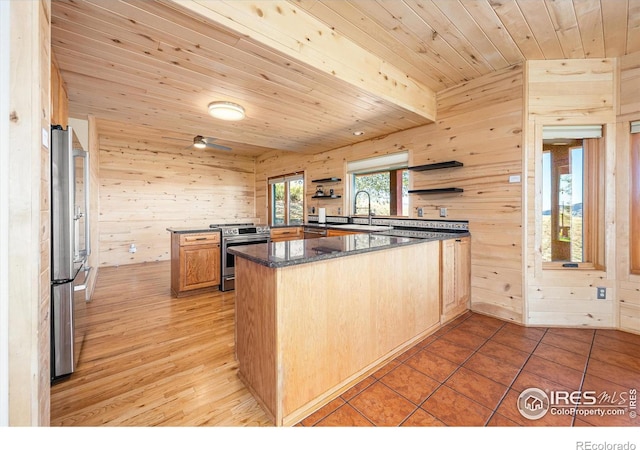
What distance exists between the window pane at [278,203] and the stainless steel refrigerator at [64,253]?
188 inches

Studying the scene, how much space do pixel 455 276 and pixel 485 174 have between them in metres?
1.17

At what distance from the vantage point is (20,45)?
3.23 feet

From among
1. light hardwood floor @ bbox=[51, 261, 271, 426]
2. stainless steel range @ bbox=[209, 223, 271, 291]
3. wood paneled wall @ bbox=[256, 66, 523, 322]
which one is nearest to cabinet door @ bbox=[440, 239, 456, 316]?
wood paneled wall @ bbox=[256, 66, 523, 322]

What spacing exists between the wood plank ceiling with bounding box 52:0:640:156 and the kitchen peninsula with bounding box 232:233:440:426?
4.66ft

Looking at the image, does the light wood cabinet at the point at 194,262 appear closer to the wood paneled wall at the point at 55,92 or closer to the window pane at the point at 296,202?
the wood paneled wall at the point at 55,92

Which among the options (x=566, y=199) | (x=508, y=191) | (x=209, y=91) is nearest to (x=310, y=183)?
(x=209, y=91)

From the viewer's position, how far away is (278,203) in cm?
683

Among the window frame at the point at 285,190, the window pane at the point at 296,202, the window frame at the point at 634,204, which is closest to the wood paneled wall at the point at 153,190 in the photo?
the window frame at the point at 285,190

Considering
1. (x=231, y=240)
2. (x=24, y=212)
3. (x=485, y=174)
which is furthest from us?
(x=231, y=240)

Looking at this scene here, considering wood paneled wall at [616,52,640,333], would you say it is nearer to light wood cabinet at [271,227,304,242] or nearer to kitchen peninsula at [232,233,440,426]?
kitchen peninsula at [232,233,440,426]

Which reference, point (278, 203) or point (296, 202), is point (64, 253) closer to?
point (296, 202)

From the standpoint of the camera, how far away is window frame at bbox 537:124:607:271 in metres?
2.66

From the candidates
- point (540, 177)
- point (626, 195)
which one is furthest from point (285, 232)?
point (626, 195)
